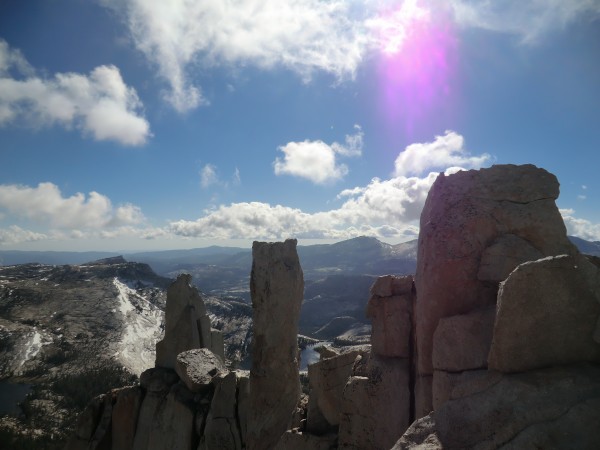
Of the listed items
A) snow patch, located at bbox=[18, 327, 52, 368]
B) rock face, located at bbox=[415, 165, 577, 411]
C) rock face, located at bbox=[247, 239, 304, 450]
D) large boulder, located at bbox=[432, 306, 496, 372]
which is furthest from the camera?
snow patch, located at bbox=[18, 327, 52, 368]

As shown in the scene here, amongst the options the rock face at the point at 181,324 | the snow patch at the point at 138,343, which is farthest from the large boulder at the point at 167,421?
the snow patch at the point at 138,343

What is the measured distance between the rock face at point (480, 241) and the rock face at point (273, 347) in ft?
30.8

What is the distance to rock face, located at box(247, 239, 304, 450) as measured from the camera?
808 inches

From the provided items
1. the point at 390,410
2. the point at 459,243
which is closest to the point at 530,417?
the point at 459,243

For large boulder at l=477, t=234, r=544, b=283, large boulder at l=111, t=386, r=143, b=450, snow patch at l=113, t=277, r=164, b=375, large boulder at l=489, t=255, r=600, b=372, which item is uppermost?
large boulder at l=477, t=234, r=544, b=283

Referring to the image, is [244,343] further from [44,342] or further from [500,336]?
[500,336]

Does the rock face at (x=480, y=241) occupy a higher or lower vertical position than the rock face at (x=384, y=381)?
higher

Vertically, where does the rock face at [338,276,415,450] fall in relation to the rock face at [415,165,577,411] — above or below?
below

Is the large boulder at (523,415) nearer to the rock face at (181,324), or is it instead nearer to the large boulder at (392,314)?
the large boulder at (392,314)

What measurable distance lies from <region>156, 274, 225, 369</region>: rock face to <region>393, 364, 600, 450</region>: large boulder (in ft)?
77.2

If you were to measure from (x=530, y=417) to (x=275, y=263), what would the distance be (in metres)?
15.1

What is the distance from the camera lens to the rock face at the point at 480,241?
1133 cm

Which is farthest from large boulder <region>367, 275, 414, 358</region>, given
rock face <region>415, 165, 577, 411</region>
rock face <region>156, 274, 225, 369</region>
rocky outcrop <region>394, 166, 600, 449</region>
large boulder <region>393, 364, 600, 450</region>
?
rock face <region>156, 274, 225, 369</region>

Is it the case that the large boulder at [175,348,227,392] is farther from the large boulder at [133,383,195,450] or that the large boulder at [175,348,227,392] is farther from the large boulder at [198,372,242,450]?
the large boulder at [198,372,242,450]
